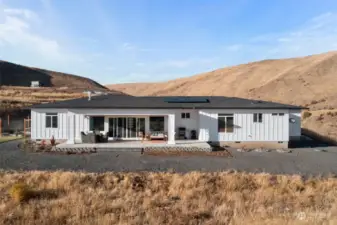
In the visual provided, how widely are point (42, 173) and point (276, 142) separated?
14977 millimetres

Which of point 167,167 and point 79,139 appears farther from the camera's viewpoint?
point 79,139

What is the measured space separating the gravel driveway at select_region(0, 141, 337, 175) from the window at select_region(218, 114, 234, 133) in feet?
7.89

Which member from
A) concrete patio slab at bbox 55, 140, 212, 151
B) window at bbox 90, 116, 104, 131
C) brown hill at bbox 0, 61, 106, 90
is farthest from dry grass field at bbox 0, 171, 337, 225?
brown hill at bbox 0, 61, 106, 90

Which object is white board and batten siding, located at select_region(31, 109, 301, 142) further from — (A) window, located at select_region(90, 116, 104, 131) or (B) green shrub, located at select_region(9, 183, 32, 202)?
(B) green shrub, located at select_region(9, 183, 32, 202)

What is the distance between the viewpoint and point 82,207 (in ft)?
26.2

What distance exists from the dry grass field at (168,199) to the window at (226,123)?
27.9 feet

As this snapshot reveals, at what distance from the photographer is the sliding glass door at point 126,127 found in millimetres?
22812

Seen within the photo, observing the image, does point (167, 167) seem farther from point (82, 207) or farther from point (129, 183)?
point (82, 207)

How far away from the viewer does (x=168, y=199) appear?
9.98 metres

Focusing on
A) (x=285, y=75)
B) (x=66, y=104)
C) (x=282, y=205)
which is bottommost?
(x=282, y=205)

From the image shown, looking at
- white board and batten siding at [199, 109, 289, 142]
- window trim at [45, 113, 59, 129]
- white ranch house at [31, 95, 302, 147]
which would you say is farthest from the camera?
window trim at [45, 113, 59, 129]

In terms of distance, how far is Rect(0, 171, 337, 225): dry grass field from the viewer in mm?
7141

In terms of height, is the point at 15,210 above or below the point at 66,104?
below

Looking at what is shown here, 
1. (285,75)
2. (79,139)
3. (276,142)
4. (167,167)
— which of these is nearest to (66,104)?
(79,139)
